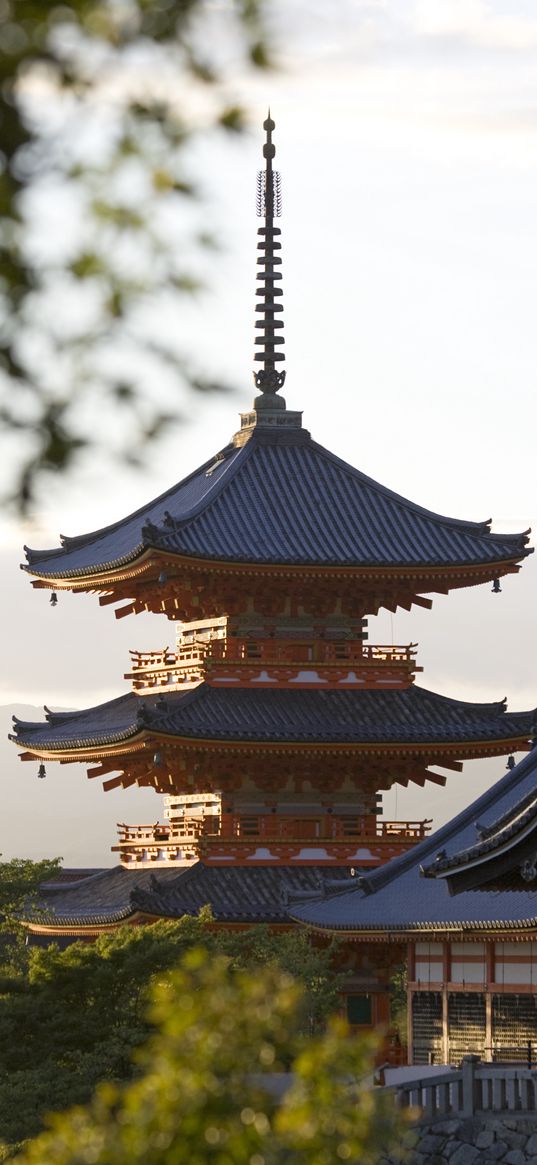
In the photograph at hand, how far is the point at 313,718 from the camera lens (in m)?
41.0

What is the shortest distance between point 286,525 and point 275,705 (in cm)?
375

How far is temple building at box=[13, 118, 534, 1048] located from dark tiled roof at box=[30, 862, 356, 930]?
0.05m

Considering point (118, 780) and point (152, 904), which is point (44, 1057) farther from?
point (118, 780)

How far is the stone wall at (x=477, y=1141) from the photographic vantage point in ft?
86.3

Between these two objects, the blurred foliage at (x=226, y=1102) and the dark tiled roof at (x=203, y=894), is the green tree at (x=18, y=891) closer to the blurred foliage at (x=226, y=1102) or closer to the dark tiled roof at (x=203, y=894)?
the dark tiled roof at (x=203, y=894)

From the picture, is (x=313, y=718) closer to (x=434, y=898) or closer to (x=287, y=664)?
(x=287, y=664)

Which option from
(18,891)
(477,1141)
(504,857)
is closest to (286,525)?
(18,891)

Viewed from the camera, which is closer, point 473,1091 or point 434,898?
point 473,1091

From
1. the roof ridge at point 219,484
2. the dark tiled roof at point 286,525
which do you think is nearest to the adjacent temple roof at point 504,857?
the dark tiled roof at point 286,525

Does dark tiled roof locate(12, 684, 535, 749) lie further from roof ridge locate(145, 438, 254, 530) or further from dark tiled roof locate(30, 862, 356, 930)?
roof ridge locate(145, 438, 254, 530)

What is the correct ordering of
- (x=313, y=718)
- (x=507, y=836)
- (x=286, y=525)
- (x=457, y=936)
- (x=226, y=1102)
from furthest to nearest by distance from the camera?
(x=286, y=525) → (x=313, y=718) → (x=457, y=936) → (x=507, y=836) → (x=226, y=1102)

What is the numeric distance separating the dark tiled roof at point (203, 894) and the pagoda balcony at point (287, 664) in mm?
3638

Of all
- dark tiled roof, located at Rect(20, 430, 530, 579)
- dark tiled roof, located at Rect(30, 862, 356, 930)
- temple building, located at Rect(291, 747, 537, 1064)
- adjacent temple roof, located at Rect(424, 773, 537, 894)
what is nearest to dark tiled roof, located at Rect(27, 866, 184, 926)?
dark tiled roof, located at Rect(30, 862, 356, 930)

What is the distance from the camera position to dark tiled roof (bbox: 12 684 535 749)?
4000 centimetres
